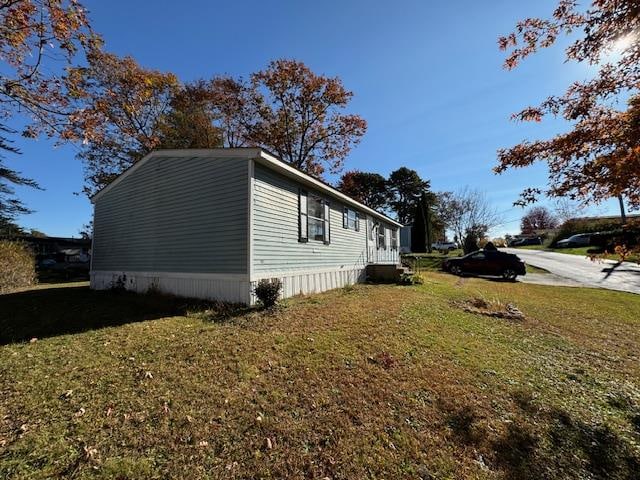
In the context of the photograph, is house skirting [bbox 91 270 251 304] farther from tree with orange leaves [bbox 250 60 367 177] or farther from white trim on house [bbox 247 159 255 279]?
tree with orange leaves [bbox 250 60 367 177]

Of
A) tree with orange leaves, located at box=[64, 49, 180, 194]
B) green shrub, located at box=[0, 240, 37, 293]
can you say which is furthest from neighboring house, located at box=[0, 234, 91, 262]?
green shrub, located at box=[0, 240, 37, 293]

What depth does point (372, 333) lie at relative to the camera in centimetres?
586

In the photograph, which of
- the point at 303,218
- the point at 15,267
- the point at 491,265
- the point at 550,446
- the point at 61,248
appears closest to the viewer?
the point at 550,446

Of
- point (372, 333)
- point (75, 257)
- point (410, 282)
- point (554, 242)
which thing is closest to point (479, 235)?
point (554, 242)

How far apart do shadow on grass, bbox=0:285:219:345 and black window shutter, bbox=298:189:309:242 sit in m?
3.51

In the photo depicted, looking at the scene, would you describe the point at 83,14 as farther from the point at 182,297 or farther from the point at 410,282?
the point at 410,282

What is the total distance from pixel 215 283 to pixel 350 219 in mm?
7406

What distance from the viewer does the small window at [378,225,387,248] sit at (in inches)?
735

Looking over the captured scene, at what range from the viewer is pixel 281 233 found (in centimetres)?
854

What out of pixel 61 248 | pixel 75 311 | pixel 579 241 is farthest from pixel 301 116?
pixel 579 241

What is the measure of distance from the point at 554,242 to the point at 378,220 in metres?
39.3

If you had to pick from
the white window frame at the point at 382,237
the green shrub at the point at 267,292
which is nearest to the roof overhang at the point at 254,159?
the green shrub at the point at 267,292

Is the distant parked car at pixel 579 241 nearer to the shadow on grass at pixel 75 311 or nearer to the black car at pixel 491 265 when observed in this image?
the black car at pixel 491 265

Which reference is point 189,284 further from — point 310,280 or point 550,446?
point 550,446
